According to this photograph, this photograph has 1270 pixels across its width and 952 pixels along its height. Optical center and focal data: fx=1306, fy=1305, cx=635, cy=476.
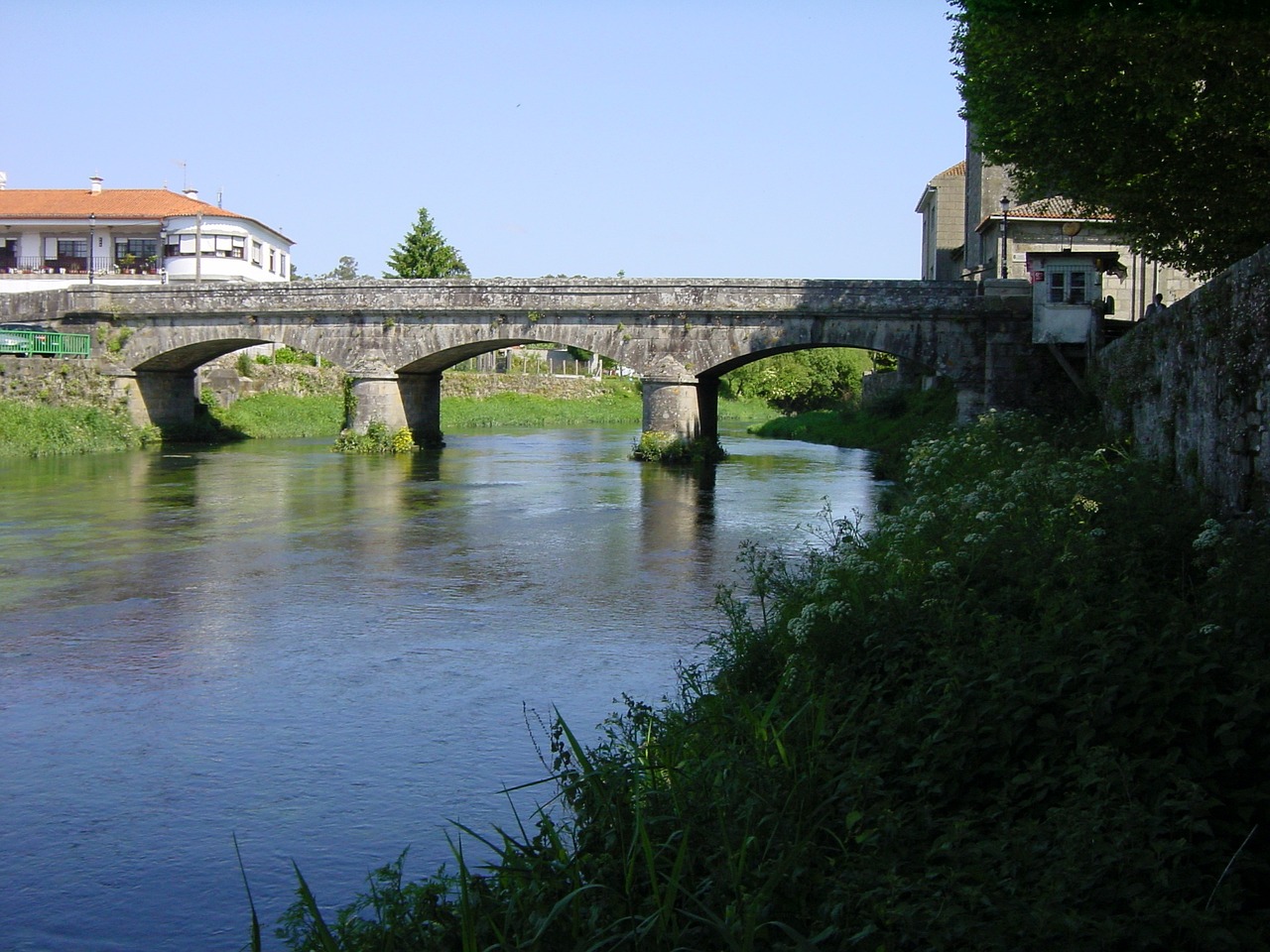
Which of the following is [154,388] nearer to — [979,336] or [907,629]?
[979,336]

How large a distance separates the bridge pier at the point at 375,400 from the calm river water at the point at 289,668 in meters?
9.85

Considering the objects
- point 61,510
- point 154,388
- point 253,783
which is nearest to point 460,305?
point 154,388

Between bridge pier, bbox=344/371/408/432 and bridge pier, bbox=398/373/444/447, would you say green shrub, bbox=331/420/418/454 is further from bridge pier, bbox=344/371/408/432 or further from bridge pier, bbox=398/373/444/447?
bridge pier, bbox=398/373/444/447

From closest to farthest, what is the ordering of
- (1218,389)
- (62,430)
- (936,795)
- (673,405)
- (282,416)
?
(936,795) < (1218,389) < (673,405) < (62,430) < (282,416)

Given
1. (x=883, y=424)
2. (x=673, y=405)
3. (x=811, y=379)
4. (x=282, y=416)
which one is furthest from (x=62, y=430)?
(x=811, y=379)

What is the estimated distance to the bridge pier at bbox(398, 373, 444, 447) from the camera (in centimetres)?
3250

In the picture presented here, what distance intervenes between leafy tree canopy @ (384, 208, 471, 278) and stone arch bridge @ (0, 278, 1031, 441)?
26.1 m

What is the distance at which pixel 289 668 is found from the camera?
941cm

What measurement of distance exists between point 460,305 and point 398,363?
86.9 inches

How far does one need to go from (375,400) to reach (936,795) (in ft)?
90.6

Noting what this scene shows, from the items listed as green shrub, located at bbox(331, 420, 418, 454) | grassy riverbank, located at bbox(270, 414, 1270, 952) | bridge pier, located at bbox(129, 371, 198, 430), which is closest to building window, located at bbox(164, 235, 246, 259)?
bridge pier, located at bbox(129, 371, 198, 430)

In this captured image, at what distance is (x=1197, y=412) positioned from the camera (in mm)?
10406

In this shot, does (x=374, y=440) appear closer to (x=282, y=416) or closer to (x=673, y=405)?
(x=673, y=405)

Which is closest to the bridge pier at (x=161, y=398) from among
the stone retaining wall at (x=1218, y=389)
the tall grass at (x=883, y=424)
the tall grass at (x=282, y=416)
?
the tall grass at (x=282, y=416)
